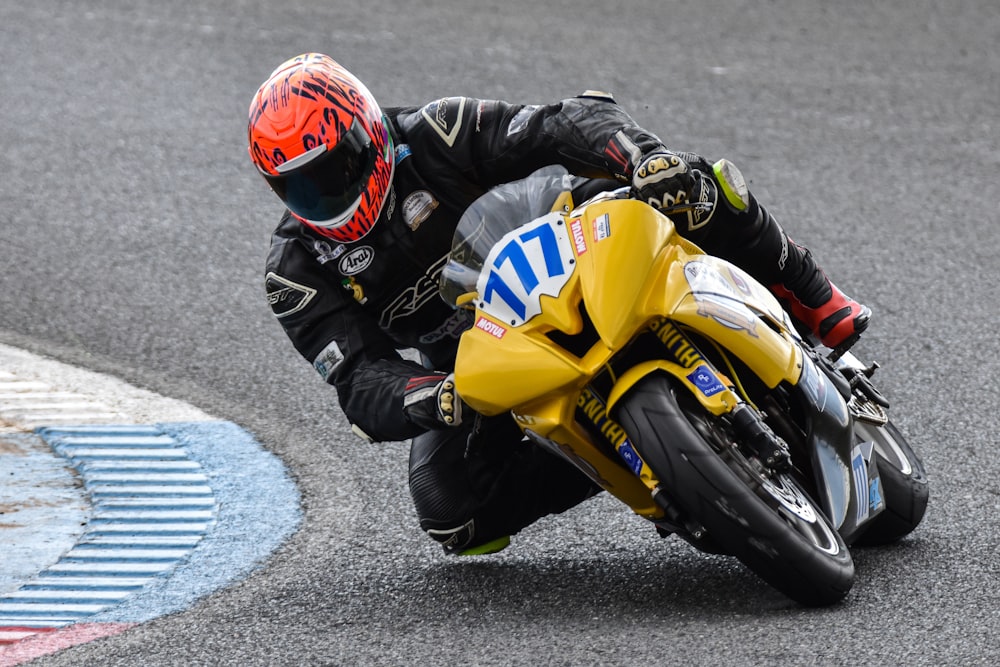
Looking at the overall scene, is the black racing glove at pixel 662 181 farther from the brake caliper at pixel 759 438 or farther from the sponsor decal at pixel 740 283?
the brake caliper at pixel 759 438

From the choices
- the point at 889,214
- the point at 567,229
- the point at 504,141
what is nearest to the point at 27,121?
the point at 889,214

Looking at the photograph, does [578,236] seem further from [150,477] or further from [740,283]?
[150,477]

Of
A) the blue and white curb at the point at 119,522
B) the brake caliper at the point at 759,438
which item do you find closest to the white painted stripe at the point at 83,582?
the blue and white curb at the point at 119,522

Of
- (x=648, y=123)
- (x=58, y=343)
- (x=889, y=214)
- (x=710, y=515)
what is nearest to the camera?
(x=710, y=515)

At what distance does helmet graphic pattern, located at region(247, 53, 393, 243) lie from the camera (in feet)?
13.4

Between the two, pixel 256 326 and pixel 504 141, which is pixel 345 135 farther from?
pixel 256 326

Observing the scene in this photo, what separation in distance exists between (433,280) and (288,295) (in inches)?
16.1

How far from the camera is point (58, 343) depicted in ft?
21.4

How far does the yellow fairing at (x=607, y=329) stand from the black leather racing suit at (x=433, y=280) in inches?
23.7

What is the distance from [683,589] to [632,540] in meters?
0.52

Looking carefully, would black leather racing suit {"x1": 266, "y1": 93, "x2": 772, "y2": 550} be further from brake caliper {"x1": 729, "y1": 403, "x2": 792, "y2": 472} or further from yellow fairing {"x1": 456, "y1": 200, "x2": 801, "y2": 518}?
brake caliper {"x1": 729, "y1": 403, "x2": 792, "y2": 472}

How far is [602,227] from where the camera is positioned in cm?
360

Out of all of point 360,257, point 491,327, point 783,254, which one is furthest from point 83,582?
point 783,254

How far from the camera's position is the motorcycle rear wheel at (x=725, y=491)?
340 centimetres
